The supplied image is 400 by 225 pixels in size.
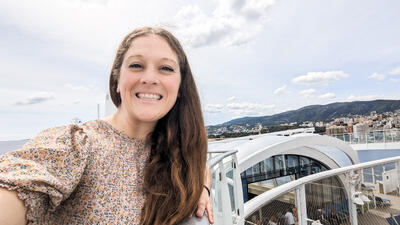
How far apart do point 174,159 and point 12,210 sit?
2.00 ft

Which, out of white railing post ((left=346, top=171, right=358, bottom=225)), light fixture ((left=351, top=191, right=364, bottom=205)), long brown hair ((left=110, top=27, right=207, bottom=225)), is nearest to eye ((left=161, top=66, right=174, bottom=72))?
long brown hair ((left=110, top=27, right=207, bottom=225))

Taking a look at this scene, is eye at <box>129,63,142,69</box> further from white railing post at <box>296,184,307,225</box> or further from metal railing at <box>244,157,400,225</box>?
A: white railing post at <box>296,184,307,225</box>

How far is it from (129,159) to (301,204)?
7.83 feet

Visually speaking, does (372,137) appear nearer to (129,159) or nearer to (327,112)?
(129,159)

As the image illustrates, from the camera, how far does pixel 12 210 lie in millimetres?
628

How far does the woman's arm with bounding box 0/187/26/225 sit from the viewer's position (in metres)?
0.61

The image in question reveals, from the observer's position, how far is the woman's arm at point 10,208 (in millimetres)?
611

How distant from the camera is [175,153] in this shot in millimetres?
1118

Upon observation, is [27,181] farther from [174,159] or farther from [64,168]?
[174,159]

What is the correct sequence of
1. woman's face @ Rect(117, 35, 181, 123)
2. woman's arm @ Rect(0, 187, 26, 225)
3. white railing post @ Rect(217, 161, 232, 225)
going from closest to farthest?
1. woman's arm @ Rect(0, 187, 26, 225)
2. woman's face @ Rect(117, 35, 181, 123)
3. white railing post @ Rect(217, 161, 232, 225)

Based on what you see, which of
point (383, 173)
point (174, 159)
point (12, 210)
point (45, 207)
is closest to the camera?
point (12, 210)

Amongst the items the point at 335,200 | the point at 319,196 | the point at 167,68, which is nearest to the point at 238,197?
the point at 319,196

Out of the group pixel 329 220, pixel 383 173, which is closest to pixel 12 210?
pixel 329 220

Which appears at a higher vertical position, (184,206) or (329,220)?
(184,206)
